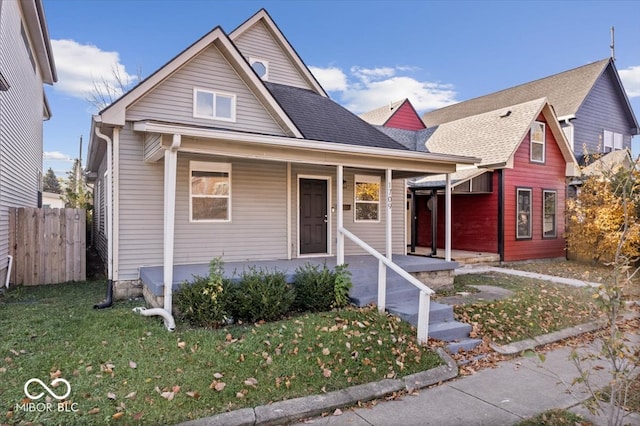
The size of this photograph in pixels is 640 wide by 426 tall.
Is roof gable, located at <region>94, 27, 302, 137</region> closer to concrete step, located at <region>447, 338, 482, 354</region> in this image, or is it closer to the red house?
concrete step, located at <region>447, 338, 482, 354</region>

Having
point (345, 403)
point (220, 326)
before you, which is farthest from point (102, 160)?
point (345, 403)

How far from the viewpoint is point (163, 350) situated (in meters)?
4.30

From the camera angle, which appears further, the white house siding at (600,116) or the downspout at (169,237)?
the white house siding at (600,116)

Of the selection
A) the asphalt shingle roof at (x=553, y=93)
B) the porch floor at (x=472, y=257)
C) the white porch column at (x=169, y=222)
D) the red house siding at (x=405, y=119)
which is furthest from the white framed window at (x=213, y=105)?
the asphalt shingle roof at (x=553, y=93)

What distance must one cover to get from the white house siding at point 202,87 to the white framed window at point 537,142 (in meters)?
9.86

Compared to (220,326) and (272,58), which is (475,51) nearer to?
(272,58)

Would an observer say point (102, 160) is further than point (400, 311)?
Yes

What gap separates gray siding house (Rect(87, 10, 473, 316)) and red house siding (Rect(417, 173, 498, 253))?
4478 mm

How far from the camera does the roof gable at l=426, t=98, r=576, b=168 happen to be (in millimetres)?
12969

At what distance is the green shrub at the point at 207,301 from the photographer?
5.16 metres

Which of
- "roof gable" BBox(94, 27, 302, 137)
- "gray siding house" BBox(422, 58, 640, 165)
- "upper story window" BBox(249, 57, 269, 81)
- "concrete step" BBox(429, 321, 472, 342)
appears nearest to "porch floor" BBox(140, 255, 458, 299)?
"concrete step" BBox(429, 321, 472, 342)

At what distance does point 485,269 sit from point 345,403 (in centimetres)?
907

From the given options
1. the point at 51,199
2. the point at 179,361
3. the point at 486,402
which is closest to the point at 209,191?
the point at 179,361

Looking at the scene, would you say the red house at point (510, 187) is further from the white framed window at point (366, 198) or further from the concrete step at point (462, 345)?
the concrete step at point (462, 345)
